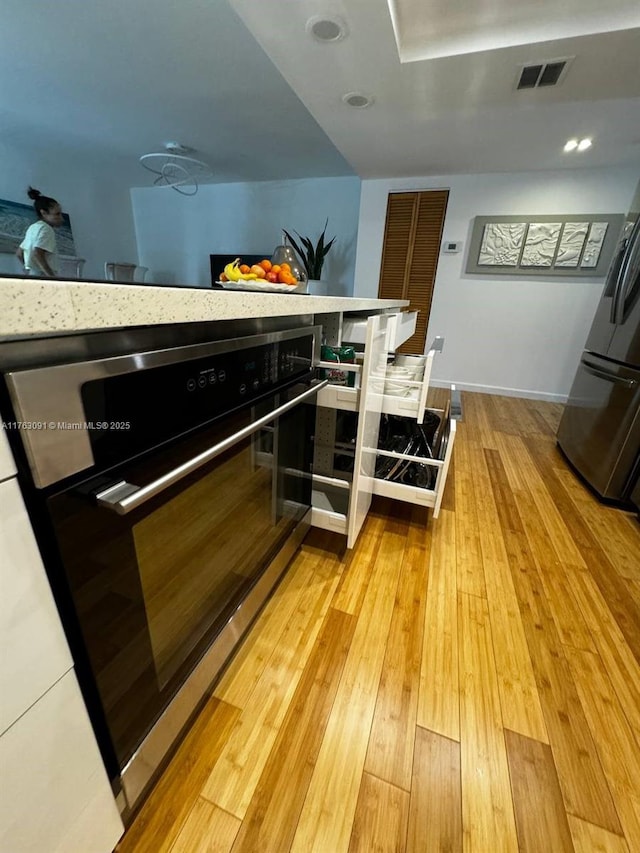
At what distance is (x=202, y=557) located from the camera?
64 cm

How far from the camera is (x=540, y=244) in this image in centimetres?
306

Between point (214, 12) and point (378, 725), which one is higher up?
point (214, 12)

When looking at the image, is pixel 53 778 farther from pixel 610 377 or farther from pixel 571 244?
pixel 571 244

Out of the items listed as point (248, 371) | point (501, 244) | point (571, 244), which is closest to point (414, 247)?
point (501, 244)

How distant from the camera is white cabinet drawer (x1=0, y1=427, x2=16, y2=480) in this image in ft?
0.93

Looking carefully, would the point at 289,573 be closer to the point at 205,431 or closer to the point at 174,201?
the point at 205,431

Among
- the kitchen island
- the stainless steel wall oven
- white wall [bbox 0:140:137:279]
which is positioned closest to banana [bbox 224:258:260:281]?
the stainless steel wall oven

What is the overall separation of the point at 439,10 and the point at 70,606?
103 inches

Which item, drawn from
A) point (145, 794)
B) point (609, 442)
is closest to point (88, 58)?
point (145, 794)

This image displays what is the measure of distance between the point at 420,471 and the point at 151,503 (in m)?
1.24

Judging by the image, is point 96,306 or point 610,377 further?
point 610,377

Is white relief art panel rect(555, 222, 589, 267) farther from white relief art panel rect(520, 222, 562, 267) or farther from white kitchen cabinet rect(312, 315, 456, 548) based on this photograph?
white kitchen cabinet rect(312, 315, 456, 548)

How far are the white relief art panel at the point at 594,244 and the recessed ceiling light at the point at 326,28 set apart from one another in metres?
2.72

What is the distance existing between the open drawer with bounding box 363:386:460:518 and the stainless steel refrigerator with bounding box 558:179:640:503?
86 centimetres
